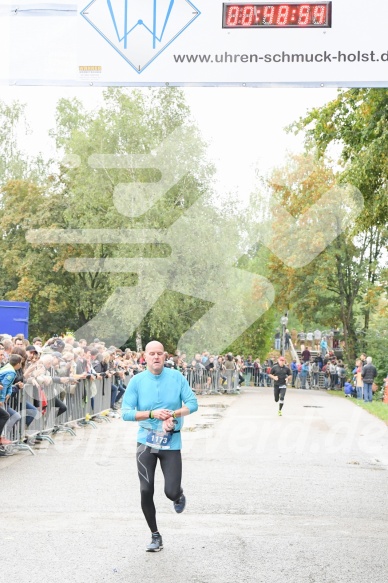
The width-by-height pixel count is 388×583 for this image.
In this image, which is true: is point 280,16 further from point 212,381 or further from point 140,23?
point 212,381

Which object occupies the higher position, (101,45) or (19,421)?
(101,45)

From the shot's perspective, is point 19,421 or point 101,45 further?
point 19,421

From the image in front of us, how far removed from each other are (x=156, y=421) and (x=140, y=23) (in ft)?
13.5

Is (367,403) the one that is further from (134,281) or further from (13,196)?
(13,196)

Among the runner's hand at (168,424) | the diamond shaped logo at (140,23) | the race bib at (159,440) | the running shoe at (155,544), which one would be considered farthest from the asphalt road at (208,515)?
the diamond shaped logo at (140,23)

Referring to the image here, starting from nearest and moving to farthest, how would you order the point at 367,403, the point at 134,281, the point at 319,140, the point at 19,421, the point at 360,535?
1. the point at 360,535
2. the point at 19,421
3. the point at 319,140
4. the point at 367,403
5. the point at 134,281

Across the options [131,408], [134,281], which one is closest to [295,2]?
[131,408]

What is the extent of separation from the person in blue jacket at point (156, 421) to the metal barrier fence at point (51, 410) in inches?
265

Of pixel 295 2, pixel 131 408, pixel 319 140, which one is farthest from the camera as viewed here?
pixel 319 140

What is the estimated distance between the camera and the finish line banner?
32.9 feet

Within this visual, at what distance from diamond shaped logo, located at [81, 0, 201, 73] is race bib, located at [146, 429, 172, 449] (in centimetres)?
372

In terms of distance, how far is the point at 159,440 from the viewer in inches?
336

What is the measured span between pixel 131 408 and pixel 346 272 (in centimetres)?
4283

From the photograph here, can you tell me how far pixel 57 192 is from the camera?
5600 centimetres
